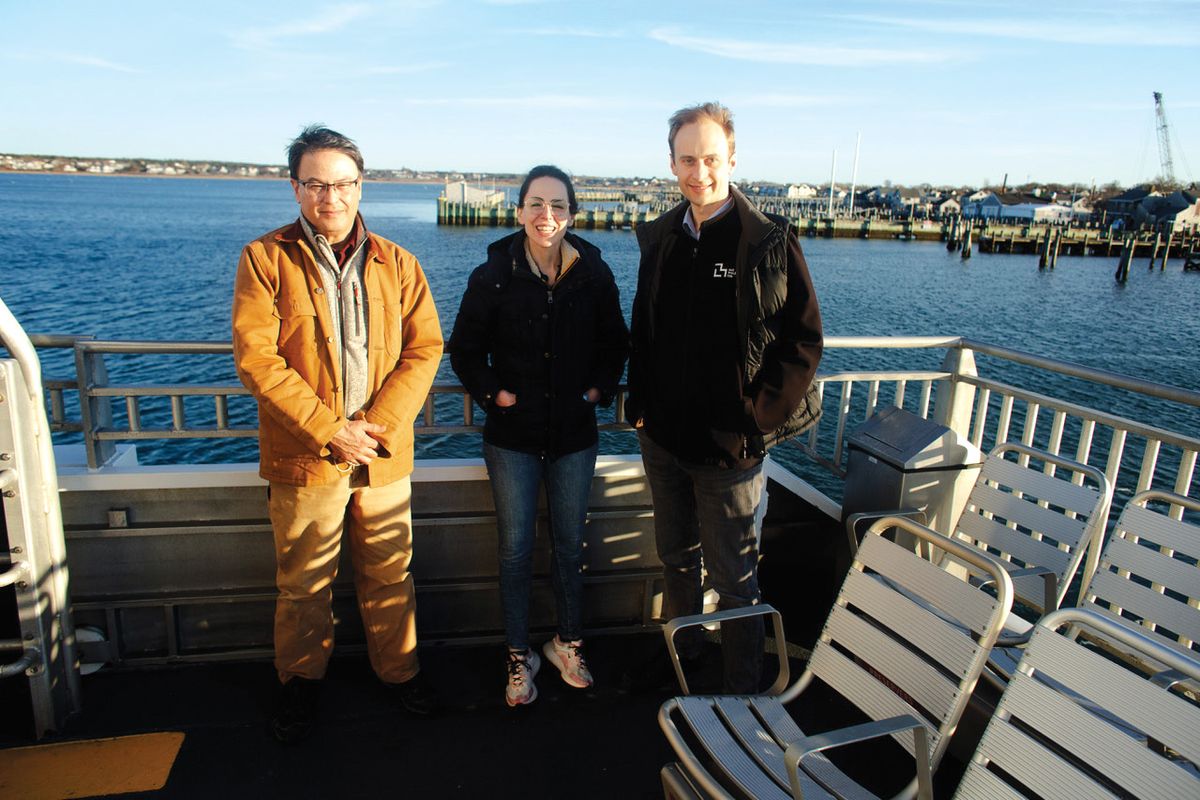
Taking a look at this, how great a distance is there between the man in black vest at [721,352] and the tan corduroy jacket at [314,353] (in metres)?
0.83

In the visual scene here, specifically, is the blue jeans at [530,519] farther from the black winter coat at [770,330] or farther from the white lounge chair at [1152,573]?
the white lounge chair at [1152,573]

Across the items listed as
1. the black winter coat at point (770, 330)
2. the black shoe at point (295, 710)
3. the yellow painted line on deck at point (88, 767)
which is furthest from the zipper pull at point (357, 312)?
the yellow painted line on deck at point (88, 767)

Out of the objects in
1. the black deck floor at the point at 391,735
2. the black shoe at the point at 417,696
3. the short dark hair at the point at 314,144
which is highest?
the short dark hair at the point at 314,144

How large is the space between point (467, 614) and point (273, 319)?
5.28 feet

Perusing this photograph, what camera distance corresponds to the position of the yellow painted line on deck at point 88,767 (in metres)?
2.42

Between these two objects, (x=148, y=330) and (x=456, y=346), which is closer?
(x=456, y=346)

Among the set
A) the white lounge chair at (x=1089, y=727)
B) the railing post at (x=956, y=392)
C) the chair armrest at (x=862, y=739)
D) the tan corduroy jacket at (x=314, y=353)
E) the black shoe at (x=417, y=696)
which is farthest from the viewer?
the railing post at (x=956, y=392)

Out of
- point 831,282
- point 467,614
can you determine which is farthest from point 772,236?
point 831,282

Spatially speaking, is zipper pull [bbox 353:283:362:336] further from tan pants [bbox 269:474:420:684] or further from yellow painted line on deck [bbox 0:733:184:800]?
yellow painted line on deck [bbox 0:733:184:800]

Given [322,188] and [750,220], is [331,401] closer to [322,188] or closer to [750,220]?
[322,188]

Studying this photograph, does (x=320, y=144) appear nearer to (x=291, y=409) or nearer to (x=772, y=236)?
(x=291, y=409)

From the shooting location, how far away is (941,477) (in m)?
3.22

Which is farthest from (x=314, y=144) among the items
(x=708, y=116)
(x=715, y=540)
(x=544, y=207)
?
(x=715, y=540)

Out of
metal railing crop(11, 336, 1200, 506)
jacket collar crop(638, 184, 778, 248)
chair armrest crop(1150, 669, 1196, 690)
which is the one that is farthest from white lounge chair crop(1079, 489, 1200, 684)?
jacket collar crop(638, 184, 778, 248)
